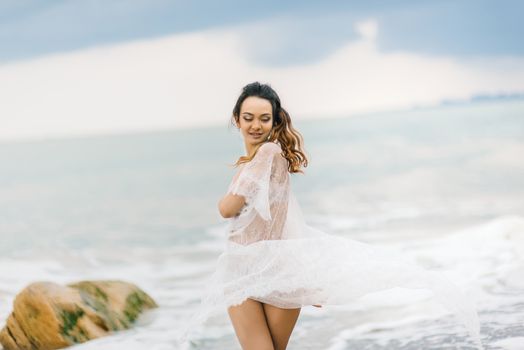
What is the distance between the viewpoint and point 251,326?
3064 millimetres

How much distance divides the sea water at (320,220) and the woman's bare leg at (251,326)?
1.96 m

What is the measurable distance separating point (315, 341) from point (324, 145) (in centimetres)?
3256

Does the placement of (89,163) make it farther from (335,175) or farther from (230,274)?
(230,274)

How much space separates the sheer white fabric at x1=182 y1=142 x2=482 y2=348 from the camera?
9.95 ft

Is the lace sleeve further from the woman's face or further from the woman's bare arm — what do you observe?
the woman's face

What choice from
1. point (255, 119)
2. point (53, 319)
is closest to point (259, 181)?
point (255, 119)

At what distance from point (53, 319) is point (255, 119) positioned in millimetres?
3555

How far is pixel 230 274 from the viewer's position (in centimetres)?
312

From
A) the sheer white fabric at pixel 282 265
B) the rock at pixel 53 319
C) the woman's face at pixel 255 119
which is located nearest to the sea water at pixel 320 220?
the rock at pixel 53 319

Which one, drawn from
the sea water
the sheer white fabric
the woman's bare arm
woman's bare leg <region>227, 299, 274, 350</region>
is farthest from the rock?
the woman's bare arm

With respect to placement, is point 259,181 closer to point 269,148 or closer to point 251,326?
point 269,148

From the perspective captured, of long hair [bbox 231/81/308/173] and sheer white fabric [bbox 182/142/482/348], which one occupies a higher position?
long hair [bbox 231/81/308/173]

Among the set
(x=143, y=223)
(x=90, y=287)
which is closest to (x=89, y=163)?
(x=143, y=223)

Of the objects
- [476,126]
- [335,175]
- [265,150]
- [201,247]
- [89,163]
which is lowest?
[265,150]
